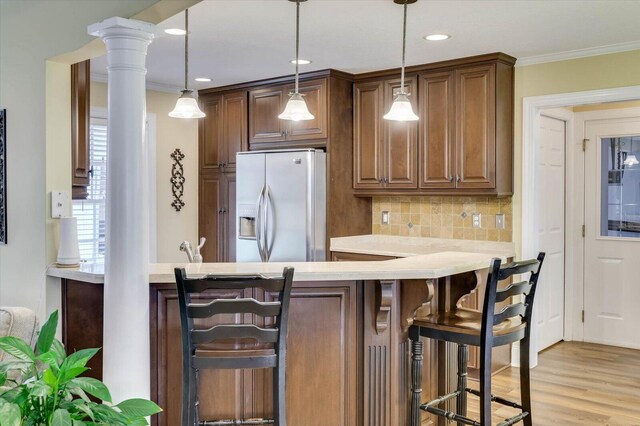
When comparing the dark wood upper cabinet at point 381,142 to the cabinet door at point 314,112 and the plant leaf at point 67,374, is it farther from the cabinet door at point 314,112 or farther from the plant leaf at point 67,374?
the plant leaf at point 67,374

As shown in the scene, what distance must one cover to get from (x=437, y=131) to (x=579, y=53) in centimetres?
115

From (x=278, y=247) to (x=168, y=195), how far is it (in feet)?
5.05

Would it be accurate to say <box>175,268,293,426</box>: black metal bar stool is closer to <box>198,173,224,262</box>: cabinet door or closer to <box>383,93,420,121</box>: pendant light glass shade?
<box>383,93,420,121</box>: pendant light glass shade

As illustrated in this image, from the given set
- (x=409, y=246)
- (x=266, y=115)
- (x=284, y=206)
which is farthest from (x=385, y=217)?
(x=266, y=115)

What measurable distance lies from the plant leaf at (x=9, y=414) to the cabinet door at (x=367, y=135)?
155 inches

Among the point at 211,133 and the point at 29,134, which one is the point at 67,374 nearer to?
Answer: the point at 29,134

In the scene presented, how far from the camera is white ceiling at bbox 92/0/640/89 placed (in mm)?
3416

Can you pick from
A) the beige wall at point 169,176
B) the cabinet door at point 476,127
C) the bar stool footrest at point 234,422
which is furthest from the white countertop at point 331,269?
the beige wall at point 169,176

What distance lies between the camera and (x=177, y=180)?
6070 mm

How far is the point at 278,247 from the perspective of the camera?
16.7ft

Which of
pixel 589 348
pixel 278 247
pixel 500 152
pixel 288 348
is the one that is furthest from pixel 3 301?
pixel 589 348

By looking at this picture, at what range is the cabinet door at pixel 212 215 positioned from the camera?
588cm

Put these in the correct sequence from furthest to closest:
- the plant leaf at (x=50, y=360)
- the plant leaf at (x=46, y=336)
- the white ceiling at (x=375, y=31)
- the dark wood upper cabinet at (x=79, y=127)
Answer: the white ceiling at (x=375, y=31) → the dark wood upper cabinet at (x=79, y=127) → the plant leaf at (x=46, y=336) → the plant leaf at (x=50, y=360)

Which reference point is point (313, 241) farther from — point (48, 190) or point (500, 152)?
point (48, 190)
